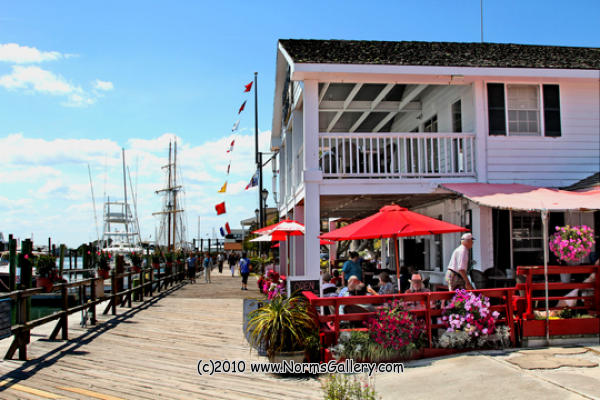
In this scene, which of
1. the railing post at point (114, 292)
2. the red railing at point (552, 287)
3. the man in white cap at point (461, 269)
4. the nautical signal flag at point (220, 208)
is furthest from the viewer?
the nautical signal flag at point (220, 208)

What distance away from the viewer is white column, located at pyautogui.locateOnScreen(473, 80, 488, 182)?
12125 millimetres

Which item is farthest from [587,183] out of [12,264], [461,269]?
[12,264]

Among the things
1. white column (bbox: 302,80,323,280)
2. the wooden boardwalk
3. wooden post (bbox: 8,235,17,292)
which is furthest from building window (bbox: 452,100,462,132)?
wooden post (bbox: 8,235,17,292)

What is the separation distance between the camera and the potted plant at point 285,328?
297 inches

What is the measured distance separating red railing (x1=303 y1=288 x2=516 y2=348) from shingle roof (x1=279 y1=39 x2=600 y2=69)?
5.74 m

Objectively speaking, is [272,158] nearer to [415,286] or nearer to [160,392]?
[415,286]

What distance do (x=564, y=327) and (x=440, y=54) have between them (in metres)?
7.24

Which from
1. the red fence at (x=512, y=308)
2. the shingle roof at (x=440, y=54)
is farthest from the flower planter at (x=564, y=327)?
the shingle roof at (x=440, y=54)

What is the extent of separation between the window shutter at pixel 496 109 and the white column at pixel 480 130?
0.60 feet

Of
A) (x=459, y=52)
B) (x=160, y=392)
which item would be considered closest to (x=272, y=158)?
(x=459, y=52)

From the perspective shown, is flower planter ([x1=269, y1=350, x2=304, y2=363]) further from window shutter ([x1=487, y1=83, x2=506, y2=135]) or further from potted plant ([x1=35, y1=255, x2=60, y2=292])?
potted plant ([x1=35, y1=255, x2=60, y2=292])

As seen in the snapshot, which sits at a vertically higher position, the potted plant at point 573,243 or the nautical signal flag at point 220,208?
the nautical signal flag at point 220,208

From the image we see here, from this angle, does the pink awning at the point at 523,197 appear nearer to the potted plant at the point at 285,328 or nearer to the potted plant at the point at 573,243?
the potted plant at the point at 573,243

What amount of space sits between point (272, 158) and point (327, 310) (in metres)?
14.8
